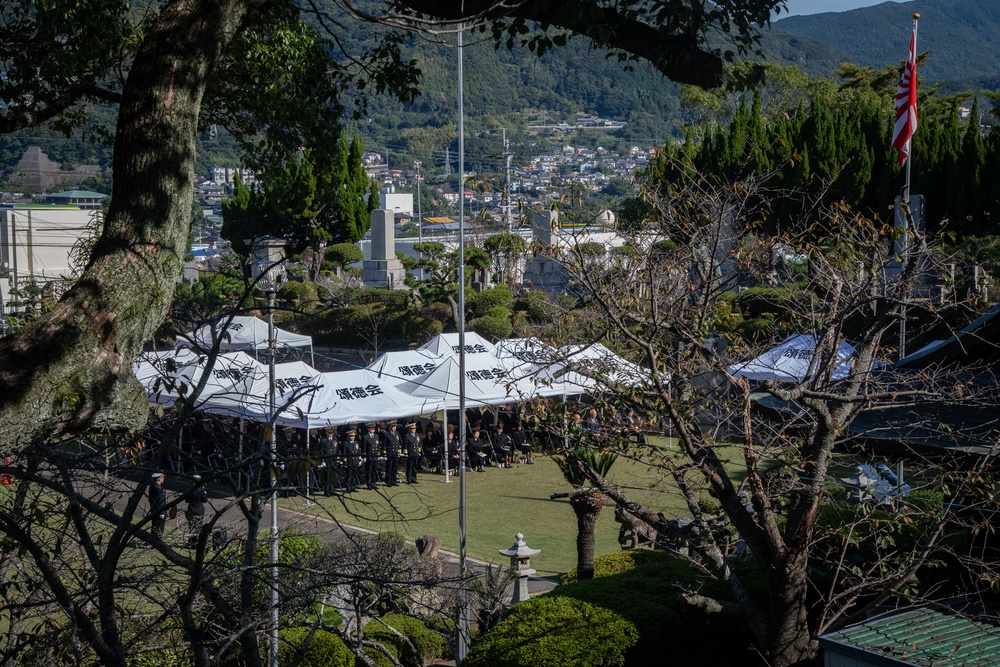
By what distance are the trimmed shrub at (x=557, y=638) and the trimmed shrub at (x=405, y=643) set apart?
1430mm

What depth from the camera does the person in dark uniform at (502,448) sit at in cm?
2041

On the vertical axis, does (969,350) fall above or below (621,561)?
above

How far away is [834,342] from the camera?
7.90 meters

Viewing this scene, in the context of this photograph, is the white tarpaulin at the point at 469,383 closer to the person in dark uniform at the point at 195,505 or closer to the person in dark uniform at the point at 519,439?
the person in dark uniform at the point at 519,439

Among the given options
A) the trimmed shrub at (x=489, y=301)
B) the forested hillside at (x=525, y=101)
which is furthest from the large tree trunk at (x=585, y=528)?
the forested hillside at (x=525, y=101)

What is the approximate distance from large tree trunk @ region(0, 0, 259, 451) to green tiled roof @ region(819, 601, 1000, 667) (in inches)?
200

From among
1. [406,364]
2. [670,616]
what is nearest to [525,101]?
[406,364]

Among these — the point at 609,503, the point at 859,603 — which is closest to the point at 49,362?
the point at 859,603

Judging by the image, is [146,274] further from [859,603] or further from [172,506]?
[859,603]

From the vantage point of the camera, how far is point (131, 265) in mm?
3693

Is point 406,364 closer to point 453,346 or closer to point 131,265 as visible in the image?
point 453,346

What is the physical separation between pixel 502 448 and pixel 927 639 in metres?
14.0

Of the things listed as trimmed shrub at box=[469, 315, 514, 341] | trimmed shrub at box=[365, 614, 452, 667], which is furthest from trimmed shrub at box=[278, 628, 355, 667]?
trimmed shrub at box=[469, 315, 514, 341]

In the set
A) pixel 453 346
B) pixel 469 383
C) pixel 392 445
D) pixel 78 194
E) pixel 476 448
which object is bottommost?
pixel 476 448
